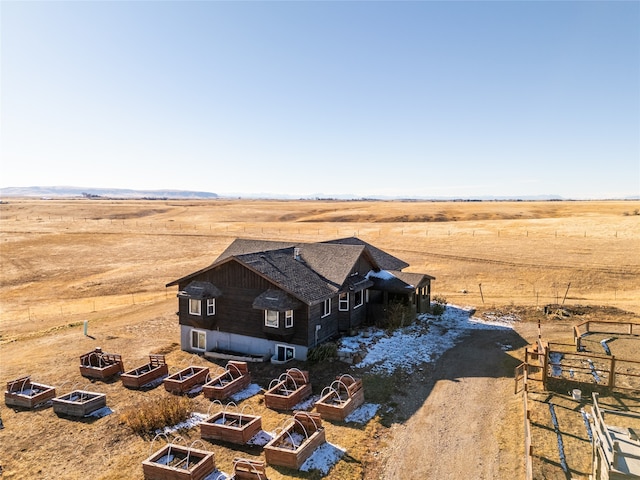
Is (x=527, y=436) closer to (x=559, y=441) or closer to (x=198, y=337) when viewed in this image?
(x=559, y=441)

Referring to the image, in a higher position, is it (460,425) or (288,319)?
(288,319)

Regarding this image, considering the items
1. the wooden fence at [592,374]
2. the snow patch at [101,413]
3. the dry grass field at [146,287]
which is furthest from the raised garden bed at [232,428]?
the wooden fence at [592,374]

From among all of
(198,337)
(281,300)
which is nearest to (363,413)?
(281,300)

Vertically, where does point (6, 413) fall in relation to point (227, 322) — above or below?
below

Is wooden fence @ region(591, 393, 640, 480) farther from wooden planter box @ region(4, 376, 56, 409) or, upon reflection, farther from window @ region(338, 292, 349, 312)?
wooden planter box @ region(4, 376, 56, 409)

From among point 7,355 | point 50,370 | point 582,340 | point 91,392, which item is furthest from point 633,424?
point 7,355

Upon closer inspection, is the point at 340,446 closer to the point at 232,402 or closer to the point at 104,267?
the point at 232,402

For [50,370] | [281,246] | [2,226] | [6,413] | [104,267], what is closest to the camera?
[6,413]

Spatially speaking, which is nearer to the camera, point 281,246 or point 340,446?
point 340,446
